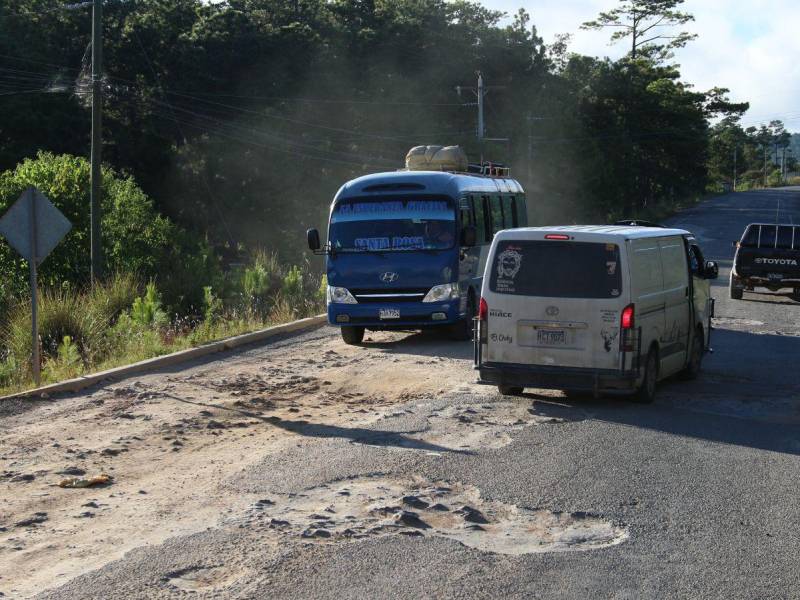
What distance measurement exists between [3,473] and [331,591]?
451 centimetres

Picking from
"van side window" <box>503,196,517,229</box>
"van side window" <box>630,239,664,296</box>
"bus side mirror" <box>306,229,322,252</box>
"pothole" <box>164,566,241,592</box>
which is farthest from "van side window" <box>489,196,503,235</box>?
"pothole" <box>164,566,241,592</box>

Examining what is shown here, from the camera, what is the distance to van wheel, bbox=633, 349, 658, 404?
41.1 feet

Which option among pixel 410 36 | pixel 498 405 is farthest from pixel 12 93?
pixel 498 405

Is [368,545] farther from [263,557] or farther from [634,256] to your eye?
[634,256]

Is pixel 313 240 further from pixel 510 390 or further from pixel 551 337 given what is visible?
pixel 551 337

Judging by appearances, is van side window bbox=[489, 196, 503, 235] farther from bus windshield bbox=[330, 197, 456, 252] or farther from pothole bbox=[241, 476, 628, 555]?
pothole bbox=[241, 476, 628, 555]

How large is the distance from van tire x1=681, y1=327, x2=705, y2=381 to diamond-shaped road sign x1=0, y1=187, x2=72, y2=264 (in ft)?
27.9

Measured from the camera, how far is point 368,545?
7.11m

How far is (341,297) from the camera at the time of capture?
59.9ft

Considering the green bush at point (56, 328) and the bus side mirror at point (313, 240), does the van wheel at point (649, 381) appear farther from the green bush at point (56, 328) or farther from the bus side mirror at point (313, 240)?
the green bush at point (56, 328)

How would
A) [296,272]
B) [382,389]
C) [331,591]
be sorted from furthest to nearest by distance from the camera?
[296,272] < [382,389] < [331,591]

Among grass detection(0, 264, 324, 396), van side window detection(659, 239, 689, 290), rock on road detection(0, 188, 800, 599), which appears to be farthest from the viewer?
grass detection(0, 264, 324, 396)

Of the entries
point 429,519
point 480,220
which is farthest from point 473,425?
point 480,220

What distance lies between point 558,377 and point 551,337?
1.48ft
